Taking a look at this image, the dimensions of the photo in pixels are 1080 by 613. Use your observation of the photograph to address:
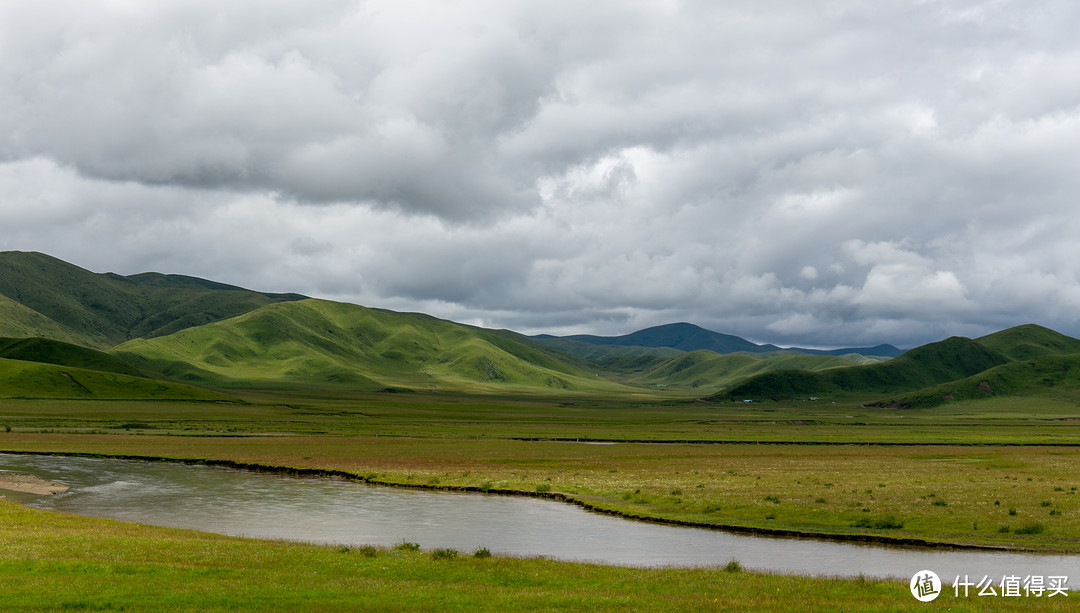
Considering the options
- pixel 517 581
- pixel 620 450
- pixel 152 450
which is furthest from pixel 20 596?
pixel 620 450

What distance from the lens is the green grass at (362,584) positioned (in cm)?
2120

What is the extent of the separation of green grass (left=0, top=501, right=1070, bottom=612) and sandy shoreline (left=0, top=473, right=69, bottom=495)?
3085 cm

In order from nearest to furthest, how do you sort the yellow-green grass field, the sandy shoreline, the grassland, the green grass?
the green grass
the yellow-green grass field
the grassland
the sandy shoreline

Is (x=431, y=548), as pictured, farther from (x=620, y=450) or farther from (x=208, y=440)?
(x=208, y=440)

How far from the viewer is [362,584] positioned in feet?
78.8

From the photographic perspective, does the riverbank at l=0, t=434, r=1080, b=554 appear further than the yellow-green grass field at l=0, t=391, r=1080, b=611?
Yes

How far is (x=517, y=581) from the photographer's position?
25703 millimetres

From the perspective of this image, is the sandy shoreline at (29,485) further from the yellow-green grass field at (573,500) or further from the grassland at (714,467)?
the grassland at (714,467)

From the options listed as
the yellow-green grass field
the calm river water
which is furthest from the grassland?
the calm river water

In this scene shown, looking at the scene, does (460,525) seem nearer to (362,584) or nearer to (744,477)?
(362,584)

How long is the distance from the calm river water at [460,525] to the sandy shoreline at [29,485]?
1906 mm

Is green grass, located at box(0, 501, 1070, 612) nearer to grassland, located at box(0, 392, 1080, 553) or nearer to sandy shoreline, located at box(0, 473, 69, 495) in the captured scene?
grassland, located at box(0, 392, 1080, 553)

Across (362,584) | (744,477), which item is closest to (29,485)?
(362,584)

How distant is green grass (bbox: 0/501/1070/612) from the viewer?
2120 cm
